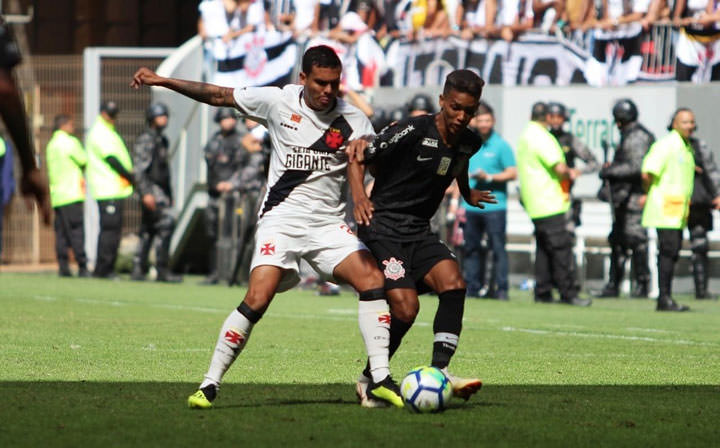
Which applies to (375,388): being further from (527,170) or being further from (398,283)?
(527,170)

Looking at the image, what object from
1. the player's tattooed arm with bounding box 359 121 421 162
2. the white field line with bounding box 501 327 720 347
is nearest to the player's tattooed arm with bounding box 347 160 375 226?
the player's tattooed arm with bounding box 359 121 421 162

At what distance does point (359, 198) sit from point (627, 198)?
1079cm

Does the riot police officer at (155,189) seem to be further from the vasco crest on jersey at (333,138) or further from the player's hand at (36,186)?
the player's hand at (36,186)

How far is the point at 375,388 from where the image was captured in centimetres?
728

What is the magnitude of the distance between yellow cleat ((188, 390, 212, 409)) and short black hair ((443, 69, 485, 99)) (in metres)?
1.98

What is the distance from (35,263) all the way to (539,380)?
17.4 meters

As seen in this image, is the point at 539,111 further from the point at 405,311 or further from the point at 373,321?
the point at 373,321

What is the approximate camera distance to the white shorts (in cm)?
744

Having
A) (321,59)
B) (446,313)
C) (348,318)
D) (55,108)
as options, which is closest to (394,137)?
(321,59)

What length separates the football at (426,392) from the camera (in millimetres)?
7004

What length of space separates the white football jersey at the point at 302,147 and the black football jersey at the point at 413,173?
0.70 ft

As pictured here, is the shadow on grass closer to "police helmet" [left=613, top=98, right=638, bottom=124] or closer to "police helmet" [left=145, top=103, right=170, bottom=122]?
"police helmet" [left=613, top=98, right=638, bottom=124]

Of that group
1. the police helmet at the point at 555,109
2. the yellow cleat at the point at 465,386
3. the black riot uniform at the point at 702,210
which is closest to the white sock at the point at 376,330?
the yellow cleat at the point at 465,386

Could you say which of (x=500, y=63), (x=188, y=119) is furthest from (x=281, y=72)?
(x=500, y=63)
